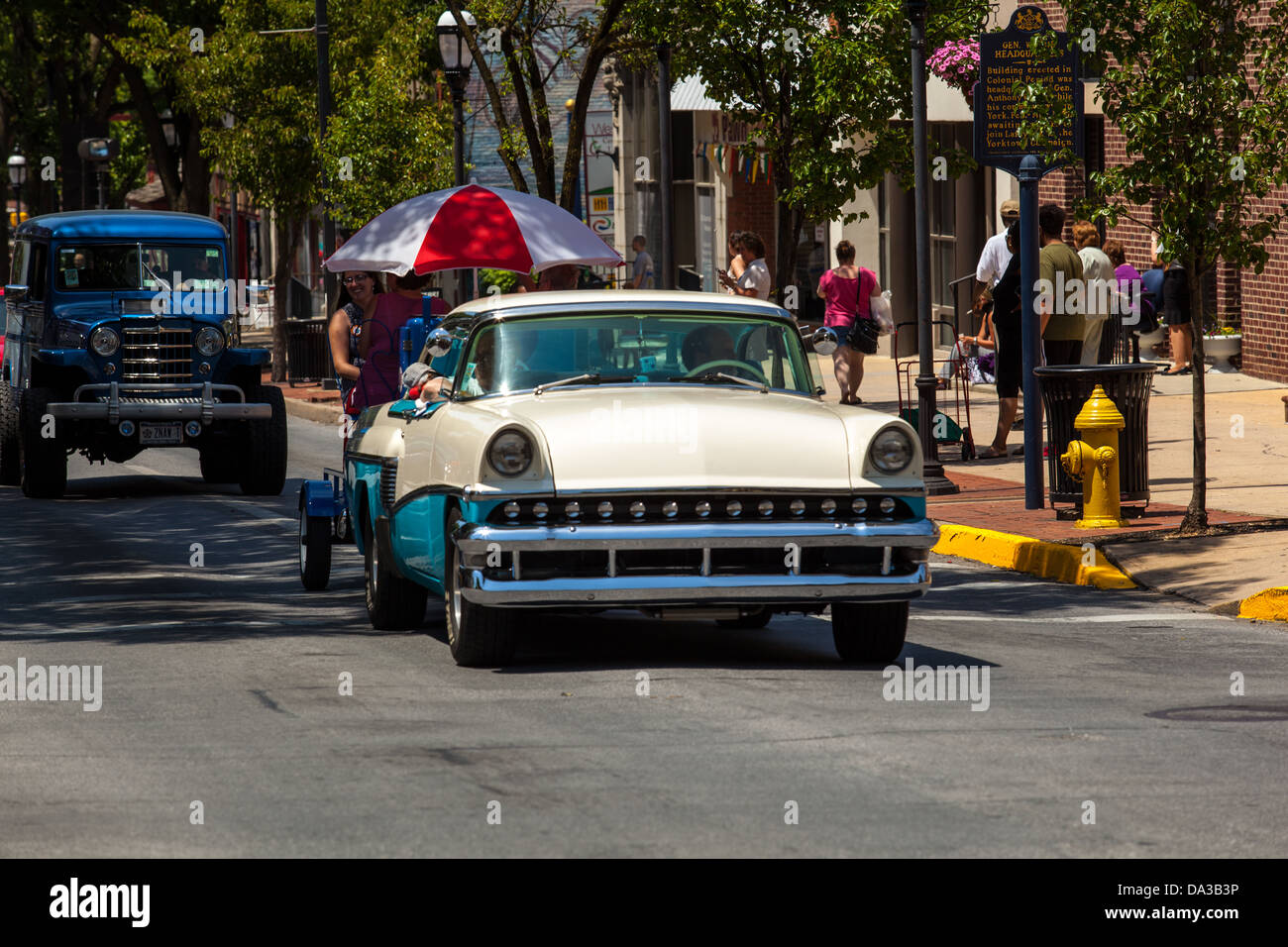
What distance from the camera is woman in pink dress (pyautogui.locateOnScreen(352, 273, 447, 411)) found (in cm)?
1339

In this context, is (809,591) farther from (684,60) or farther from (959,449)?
(684,60)

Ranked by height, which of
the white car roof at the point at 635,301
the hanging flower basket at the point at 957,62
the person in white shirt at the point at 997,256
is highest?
the hanging flower basket at the point at 957,62

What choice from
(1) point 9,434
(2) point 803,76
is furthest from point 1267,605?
(1) point 9,434

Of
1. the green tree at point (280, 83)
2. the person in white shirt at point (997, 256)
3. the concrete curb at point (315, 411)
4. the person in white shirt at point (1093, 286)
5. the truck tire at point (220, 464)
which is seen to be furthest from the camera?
the green tree at point (280, 83)

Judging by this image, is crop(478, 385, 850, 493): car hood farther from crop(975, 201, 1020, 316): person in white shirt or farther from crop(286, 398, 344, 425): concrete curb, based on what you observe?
crop(286, 398, 344, 425): concrete curb

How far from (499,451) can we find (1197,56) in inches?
269

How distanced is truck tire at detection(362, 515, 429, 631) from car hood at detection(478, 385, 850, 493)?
6.23 feet

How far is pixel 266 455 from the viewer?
19328 mm

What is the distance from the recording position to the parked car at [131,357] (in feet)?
62.8

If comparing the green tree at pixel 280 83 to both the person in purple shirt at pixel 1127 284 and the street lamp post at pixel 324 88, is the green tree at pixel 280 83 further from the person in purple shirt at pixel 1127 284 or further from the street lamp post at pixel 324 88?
the person in purple shirt at pixel 1127 284

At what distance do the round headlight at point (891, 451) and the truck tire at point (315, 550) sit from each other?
14.3ft

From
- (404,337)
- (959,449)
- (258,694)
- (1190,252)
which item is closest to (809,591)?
(258,694)

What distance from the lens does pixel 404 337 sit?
40.4 feet

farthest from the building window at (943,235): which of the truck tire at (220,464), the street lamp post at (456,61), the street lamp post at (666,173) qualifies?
the truck tire at (220,464)
